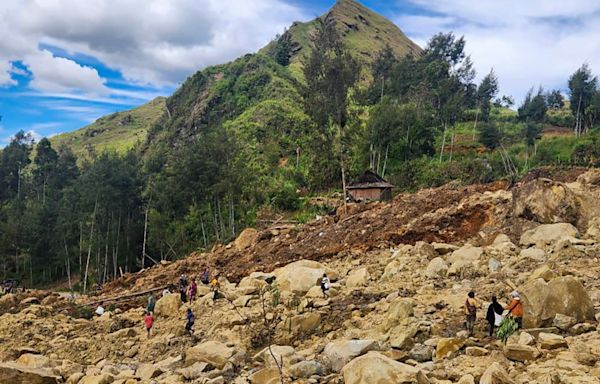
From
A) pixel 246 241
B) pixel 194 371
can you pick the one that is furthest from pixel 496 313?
pixel 246 241

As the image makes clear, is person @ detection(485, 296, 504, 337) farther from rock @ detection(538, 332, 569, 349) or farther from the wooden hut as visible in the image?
the wooden hut

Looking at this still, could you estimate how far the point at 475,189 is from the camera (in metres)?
21.3

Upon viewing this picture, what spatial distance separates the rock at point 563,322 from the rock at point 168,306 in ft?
39.6

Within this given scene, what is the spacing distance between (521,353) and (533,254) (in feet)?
19.2

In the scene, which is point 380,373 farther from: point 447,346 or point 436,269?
point 436,269

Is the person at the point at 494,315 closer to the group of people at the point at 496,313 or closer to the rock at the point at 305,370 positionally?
the group of people at the point at 496,313

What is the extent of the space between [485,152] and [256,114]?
28466mm

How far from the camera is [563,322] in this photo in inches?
324

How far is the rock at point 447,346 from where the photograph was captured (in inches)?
319

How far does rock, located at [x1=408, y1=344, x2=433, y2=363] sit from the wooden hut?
23303mm

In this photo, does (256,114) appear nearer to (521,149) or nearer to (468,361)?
(521,149)

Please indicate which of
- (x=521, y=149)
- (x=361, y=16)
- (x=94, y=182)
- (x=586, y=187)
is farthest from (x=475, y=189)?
(x=361, y=16)

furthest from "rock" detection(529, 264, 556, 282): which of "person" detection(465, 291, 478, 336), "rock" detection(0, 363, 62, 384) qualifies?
"rock" detection(0, 363, 62, 384)

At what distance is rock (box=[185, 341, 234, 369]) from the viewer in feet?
33.6
